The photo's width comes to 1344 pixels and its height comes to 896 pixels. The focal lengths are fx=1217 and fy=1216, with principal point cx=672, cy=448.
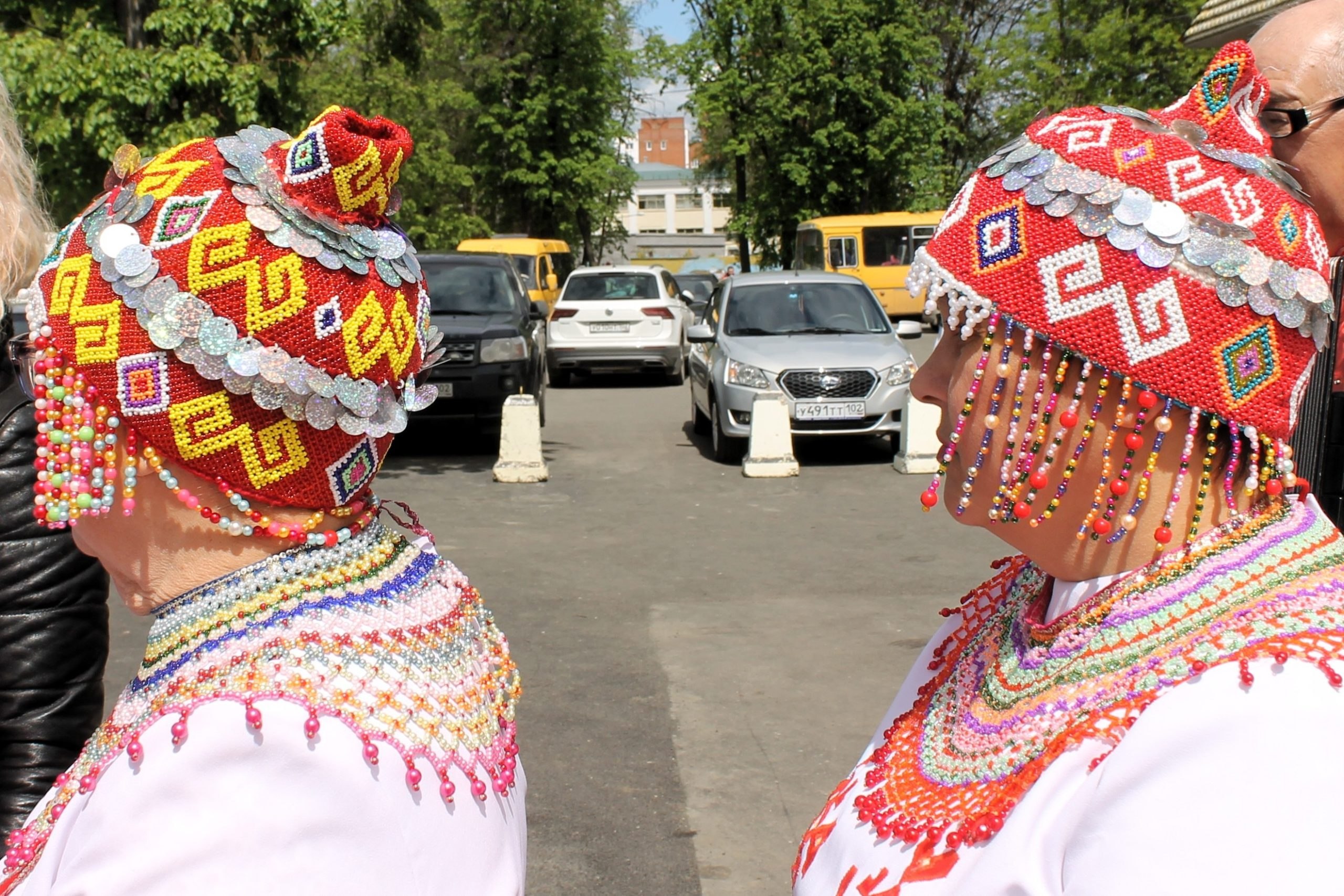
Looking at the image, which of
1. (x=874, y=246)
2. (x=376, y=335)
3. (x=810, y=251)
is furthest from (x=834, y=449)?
(x=810, y=251)

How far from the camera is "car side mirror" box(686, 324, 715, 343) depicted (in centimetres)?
1232

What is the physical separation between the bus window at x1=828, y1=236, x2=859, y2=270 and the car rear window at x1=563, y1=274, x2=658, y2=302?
13.6 metres

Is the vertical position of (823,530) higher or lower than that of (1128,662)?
lower

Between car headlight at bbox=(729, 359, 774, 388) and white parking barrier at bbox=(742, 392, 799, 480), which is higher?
car headlight at bbox=(729, 359, 774, 388)

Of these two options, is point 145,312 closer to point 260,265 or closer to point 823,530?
point 260,265

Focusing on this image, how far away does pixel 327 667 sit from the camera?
1.58m

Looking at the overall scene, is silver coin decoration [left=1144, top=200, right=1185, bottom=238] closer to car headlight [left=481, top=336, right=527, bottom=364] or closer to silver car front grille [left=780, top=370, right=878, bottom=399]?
silver car front grille [left=780, top=370, right=878, bottom=399]

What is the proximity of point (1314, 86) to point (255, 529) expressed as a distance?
5.86 ft

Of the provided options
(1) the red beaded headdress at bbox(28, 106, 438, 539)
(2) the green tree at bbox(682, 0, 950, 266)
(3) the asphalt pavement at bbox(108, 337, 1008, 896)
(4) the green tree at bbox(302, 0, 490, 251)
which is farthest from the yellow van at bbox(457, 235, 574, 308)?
(1) the red beaded headdress at bbox(28, 106, 438, 539)

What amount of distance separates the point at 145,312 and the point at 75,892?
2.33 ft

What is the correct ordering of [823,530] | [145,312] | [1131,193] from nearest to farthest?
[1131,193] < [145,312] < [823,530]

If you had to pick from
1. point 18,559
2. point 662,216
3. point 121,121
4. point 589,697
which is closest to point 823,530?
point 589,697

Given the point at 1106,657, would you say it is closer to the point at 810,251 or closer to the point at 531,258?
the point at 531,258

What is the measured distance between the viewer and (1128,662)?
144 centimetres
